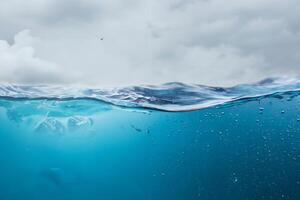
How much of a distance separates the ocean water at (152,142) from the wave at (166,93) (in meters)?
0.04

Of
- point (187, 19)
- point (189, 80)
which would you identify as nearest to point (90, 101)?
point (189, 80)

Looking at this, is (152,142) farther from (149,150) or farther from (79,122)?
(79,122)

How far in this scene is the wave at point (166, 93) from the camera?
1199cm

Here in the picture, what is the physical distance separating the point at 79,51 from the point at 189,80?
3895mm

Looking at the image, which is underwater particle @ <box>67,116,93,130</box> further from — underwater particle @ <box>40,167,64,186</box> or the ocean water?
underwater particle @ <box>40,167,64,186</box>

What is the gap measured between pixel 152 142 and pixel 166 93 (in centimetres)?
868

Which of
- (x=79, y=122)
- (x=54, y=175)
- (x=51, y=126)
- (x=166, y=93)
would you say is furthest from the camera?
(x=54, y=175)

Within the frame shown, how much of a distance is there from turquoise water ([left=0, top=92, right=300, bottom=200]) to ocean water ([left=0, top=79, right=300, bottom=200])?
67 millimetres

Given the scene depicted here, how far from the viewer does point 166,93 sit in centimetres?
1257

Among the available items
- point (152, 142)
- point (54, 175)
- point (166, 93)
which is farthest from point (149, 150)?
point (166, 93)

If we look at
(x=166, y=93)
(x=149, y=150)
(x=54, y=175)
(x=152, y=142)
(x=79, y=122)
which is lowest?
(x=54, y=175)

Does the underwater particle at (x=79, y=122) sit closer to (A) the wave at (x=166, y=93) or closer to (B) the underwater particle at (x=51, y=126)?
(B) the underwater particle at (x=51, y=126)

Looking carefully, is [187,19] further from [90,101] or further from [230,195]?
[230,195]

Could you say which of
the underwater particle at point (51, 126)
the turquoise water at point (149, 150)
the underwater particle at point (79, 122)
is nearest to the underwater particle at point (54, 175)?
the turquoise water at point (149, 150)
